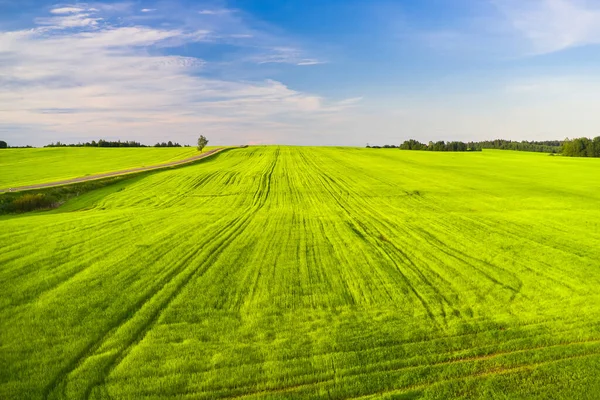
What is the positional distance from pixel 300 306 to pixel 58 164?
6971cm

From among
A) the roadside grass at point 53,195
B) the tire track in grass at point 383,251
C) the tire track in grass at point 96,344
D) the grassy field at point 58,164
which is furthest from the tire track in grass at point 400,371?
the grassy field at point 58,164

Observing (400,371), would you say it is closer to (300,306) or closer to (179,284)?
(300,306)

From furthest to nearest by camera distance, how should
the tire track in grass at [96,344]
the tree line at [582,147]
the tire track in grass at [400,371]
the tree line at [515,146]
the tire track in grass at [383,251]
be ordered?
1. the tree line at [515,146]
2. the tree line at [582,147]
3. the tire track in grass at [383,251]
4. the tire track in grass at [96,344]
5. the tire track in grass at [400,371]

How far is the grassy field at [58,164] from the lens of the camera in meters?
48.7

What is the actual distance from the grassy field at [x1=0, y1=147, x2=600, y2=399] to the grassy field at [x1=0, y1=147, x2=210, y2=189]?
30.5 metres

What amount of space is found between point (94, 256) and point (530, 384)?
51.5ft

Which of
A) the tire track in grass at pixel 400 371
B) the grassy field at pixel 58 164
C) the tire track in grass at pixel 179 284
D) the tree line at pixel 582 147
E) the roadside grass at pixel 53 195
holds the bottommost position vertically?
the tire track in grass at pixel 400 371

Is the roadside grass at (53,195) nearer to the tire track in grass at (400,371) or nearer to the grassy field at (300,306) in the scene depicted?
the grassy field at (300,306)

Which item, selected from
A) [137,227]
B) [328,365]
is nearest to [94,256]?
[137,227]

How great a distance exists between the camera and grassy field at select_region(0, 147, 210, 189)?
48.7 metres

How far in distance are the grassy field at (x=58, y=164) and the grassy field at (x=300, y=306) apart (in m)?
30.5

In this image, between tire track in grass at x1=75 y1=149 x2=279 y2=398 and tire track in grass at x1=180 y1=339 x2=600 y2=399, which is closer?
tire track in grass at x1=180 y1=339 x2=600 y2=399

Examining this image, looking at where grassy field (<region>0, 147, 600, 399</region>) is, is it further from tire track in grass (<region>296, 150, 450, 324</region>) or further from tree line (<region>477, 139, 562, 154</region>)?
tree line (<region>477, 139, 562, 154</region>)

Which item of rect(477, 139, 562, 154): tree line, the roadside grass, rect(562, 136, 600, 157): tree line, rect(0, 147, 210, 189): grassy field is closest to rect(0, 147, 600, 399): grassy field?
the roadside grass
